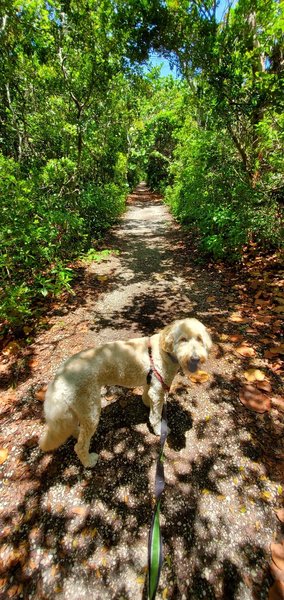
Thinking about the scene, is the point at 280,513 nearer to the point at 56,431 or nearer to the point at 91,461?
the point at 91,461

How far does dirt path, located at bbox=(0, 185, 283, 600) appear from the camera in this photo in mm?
1716

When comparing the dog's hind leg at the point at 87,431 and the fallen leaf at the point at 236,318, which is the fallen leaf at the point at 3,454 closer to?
the dog's hind leg at the point at 87,431

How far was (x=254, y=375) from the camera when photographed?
10.7 ft

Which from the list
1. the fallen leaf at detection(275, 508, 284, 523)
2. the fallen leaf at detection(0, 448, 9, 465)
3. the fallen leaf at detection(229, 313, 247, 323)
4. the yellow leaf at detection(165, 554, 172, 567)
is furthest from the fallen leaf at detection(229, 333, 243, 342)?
the fallen leaf at detection(0, 448, 9, 465)

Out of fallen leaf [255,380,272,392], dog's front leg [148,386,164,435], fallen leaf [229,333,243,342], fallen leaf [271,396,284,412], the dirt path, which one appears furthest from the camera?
fallen leaf [229,333,243,342]

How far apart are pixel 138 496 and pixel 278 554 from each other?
44.0 inches

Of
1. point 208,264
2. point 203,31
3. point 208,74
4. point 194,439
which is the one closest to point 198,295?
point 208,264

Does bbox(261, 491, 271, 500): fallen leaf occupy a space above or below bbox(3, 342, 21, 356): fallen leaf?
below

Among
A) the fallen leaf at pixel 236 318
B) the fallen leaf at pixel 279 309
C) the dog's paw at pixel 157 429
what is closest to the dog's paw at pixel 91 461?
the dog's paw at pixel 157 429

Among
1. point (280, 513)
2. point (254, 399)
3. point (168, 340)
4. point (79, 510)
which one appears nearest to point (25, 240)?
point (168, 340)

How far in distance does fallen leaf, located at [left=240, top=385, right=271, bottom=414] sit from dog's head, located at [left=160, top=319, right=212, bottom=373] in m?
1.14

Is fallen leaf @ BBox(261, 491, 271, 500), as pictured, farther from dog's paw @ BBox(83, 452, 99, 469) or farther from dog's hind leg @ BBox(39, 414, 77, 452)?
dog's hind leg @ BBox(39, 414, 77, 452)

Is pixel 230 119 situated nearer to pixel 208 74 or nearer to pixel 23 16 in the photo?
pixel 208 74

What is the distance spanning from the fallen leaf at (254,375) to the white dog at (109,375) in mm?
1285
